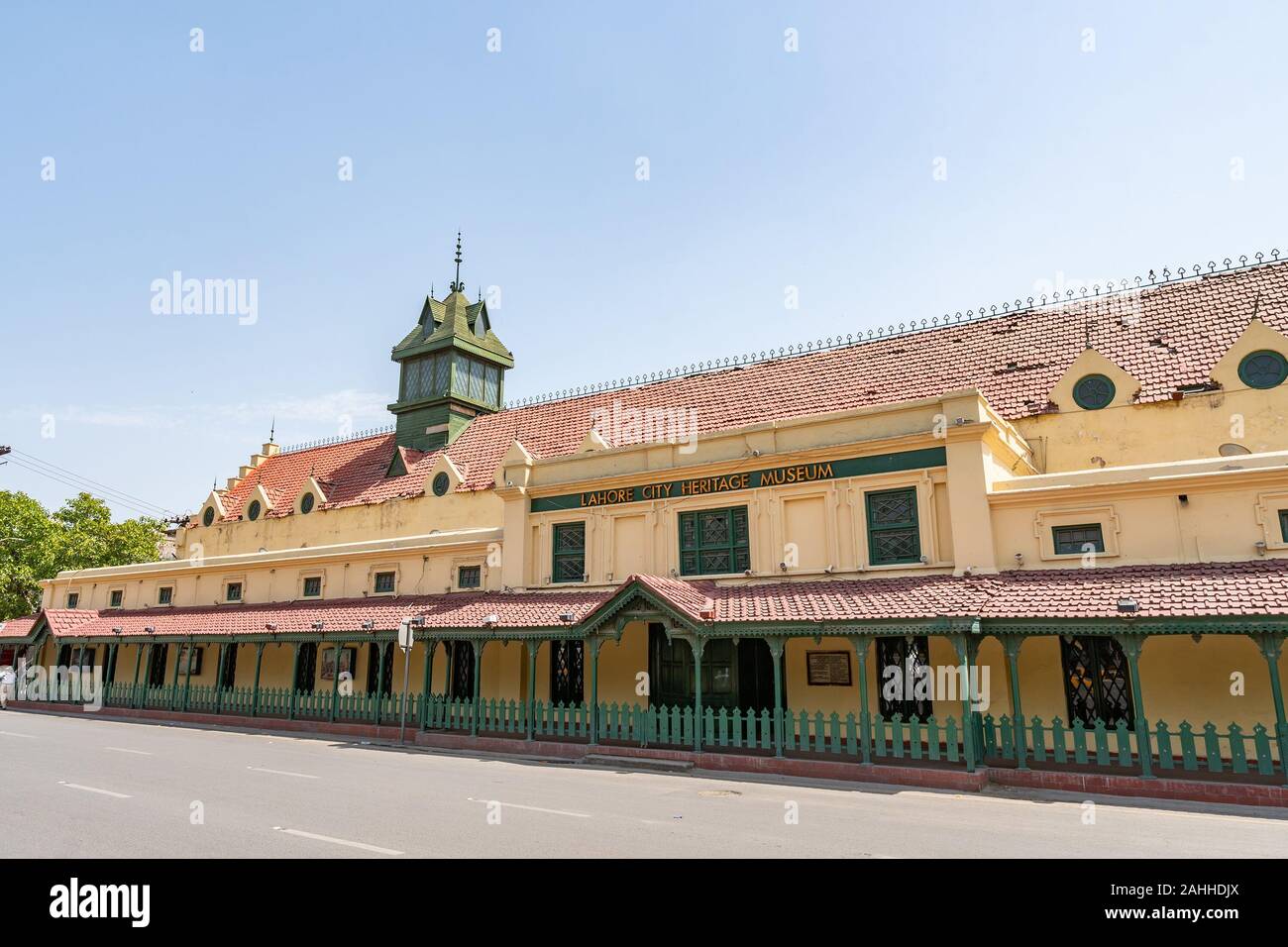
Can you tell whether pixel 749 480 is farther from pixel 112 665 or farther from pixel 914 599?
pixel 112 665

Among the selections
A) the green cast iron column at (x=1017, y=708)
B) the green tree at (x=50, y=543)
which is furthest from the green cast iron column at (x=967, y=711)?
the green tree at (x=50, y=543)

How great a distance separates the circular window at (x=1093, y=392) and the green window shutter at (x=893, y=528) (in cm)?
590

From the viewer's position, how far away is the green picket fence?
11688mm

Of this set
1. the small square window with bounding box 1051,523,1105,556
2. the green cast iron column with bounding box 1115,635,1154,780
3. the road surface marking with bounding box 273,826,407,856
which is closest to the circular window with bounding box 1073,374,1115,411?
the small square window with bounding box 1051,523,1105,556

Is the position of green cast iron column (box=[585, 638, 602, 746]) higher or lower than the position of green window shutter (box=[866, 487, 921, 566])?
lower

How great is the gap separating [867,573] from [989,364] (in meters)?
8.40

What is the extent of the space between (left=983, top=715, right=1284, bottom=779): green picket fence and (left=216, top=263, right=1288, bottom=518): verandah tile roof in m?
8.23

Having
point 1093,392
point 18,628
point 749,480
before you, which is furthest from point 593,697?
point 18,628

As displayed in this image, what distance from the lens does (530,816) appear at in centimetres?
951

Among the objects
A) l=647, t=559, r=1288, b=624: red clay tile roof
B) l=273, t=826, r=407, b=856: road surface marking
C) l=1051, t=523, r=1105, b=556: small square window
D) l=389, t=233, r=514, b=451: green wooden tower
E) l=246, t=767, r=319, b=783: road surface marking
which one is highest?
l=389, t=233, r=514, b=451: green wooden tower

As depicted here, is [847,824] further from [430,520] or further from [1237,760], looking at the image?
[430,520]

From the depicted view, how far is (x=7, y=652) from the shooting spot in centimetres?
3650

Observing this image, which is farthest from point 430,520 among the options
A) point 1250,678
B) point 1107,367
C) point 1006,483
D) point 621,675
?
point 1250,678

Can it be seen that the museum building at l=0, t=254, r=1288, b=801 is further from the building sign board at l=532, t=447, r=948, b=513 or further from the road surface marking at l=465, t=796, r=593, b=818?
the road surface marking at l=465, t=796, r=593, b=818
